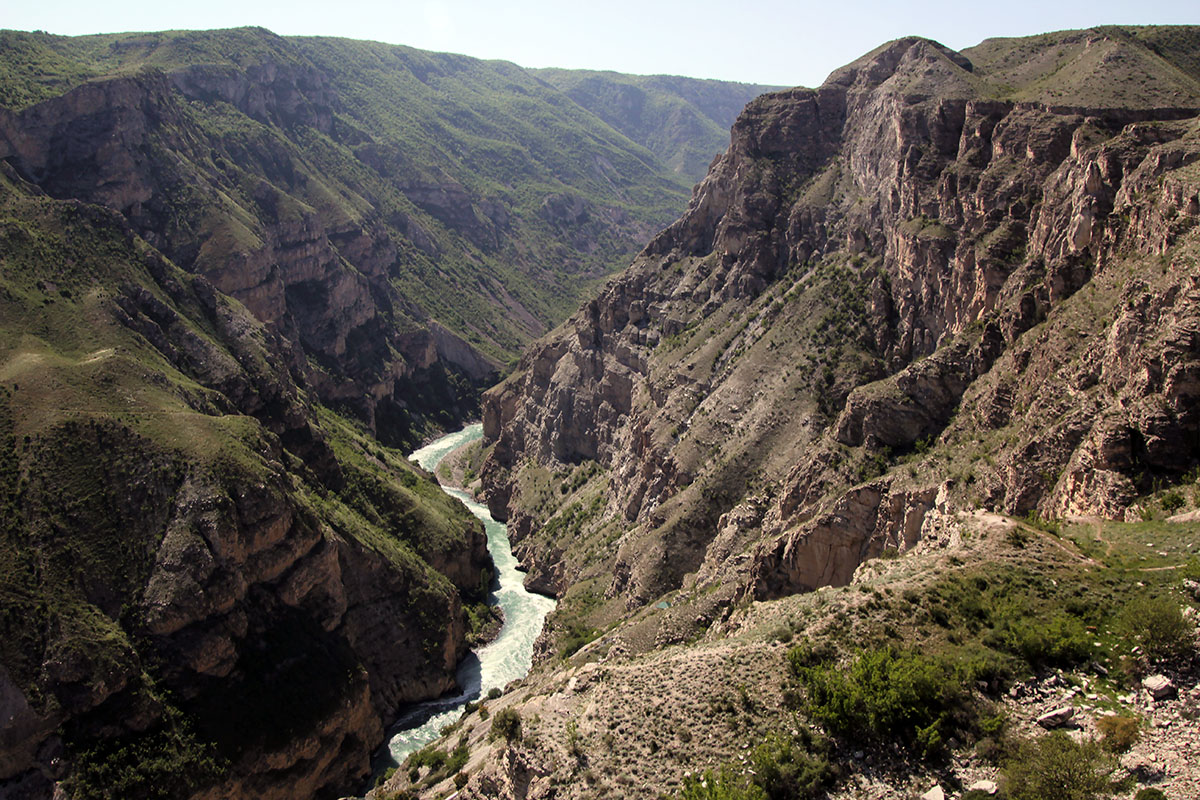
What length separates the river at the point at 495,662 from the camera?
90.7 meters

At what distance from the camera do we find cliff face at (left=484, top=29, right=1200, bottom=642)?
49.7 m

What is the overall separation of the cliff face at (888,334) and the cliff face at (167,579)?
23771 mm

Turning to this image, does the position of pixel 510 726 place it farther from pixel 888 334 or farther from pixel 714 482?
pixel 888 334

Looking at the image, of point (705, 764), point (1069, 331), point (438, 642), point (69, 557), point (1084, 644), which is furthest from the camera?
point (438, 642)

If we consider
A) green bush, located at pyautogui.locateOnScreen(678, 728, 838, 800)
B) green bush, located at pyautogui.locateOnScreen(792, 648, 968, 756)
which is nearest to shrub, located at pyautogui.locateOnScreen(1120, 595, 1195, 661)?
green bush, located at pyautogui.locateOnScreen(792, 648, 968, 756)

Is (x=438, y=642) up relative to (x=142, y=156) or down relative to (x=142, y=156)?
down

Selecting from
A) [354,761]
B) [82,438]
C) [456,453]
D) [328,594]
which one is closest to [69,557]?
[82,438]

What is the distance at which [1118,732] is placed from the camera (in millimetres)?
29953

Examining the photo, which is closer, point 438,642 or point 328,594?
point 328,594

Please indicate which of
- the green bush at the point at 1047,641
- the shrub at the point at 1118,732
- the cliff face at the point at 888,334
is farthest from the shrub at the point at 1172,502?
the shrub at the point at 1118,732

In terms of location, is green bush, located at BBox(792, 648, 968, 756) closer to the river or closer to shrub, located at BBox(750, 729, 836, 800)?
shrub, located at BBox(750, 729, 836, 800)

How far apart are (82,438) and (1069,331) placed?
82.2 metres

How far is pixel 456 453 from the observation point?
19962 centimetres

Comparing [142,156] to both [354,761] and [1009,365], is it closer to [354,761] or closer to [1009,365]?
[354,761]
